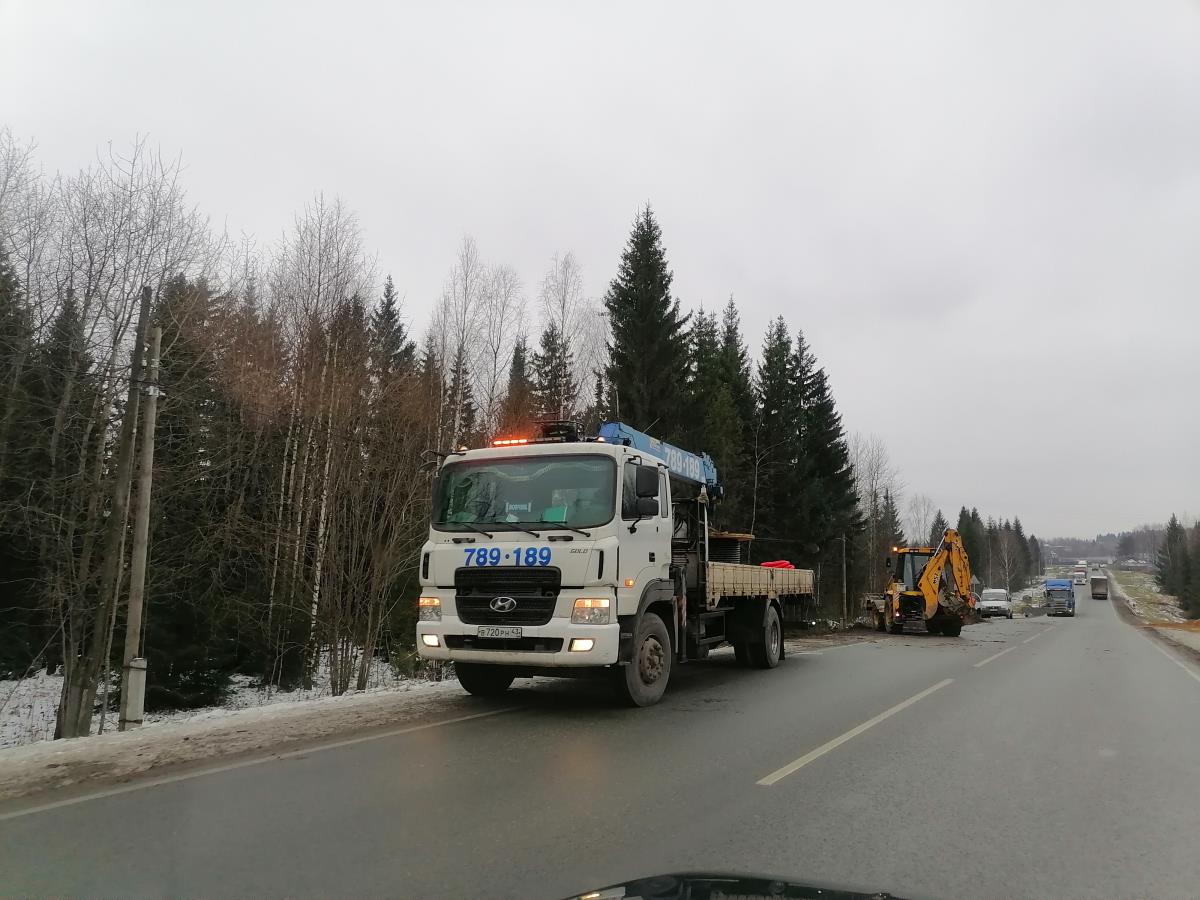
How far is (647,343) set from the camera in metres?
30.4

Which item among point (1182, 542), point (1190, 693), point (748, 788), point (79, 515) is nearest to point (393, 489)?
point (79, 515)

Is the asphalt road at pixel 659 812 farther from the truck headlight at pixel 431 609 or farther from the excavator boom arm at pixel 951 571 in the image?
the excavator boom arm at pixel 951 571

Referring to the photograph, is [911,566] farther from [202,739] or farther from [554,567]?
[202,739]

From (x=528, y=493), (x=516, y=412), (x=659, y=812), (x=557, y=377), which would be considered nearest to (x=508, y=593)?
(x=528, y=493)

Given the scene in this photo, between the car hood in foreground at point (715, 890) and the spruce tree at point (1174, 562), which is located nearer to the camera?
the car hood in foreground at point (715, 890)

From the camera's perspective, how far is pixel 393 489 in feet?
50.6

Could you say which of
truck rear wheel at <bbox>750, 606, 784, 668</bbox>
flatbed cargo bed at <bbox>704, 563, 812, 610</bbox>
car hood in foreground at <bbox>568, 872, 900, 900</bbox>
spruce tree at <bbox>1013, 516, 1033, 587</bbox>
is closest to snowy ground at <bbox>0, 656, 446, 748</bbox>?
truck rear wheel at <bbox>750, 606, 784, 668</bbox>

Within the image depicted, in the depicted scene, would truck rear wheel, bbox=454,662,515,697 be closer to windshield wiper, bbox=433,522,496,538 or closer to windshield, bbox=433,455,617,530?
windshield wiper, bbox=433,522,496,538

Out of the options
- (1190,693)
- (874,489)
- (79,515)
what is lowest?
(1190,693)

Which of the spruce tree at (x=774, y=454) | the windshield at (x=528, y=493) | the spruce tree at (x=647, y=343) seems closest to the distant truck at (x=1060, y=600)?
the spruce tree at (x=774, y=454)

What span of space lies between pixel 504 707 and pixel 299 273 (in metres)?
16.5

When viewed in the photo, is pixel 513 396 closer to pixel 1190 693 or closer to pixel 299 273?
pixel 299 273

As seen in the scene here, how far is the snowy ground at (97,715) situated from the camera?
48.6 ft

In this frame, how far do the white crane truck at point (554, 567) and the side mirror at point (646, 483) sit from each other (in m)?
0.01
